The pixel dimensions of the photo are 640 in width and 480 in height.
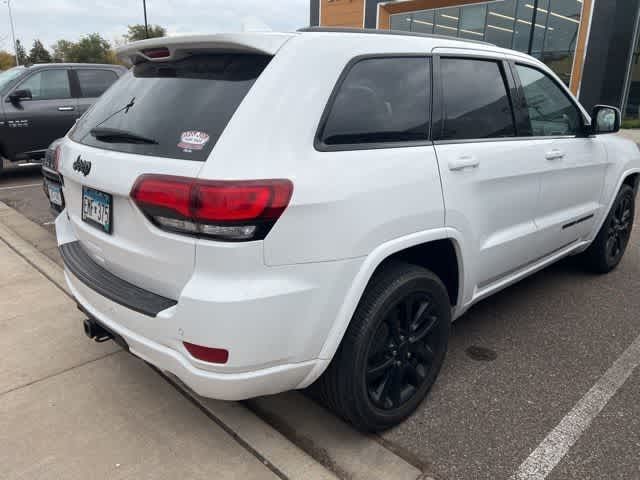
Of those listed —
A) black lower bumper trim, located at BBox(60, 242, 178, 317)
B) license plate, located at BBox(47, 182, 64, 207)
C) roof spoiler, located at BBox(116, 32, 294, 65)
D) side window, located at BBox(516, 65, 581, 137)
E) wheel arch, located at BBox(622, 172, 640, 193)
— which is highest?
roof spoiler, located at BBox(116, 32, 294, 65)

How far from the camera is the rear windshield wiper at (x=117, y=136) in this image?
2066 mm

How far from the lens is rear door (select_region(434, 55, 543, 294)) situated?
8.25 feet

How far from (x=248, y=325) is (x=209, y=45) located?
113 cm

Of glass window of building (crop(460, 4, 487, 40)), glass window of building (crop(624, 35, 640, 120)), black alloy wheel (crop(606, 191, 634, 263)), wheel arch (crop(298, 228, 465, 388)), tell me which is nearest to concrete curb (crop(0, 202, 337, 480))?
wheel arch (crop(298, 228, 465, 388))

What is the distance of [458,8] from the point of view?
23.5 meters

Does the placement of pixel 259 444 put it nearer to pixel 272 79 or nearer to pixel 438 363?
pixel 438 363

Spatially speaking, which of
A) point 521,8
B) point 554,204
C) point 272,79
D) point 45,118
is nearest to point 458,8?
point 521,8

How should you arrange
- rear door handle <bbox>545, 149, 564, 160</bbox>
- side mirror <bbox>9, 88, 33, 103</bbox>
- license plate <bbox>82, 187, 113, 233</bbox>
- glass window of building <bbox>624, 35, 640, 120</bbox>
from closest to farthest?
license plate <bbox>82, 187, 113, 233</bbox>, rear door handle <bbox>545, 149, 564, 160</bbox>, side mirror <bbox>9, 88, 33, 103</bbox>, glass window of building <bbox>624, 35, 640, 120</bbox>

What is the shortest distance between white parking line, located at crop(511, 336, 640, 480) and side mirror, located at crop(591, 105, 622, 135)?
1.57 metres

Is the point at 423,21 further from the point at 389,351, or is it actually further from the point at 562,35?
the point at 389,351

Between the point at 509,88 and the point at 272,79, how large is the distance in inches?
68.5

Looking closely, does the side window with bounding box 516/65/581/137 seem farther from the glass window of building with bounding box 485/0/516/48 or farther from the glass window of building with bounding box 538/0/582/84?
the glass window of building with bounding box 485/0/516/48

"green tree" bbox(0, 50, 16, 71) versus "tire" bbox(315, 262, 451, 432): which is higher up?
"tire" bbox(315, 262, 451, 432)

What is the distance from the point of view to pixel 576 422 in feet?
8.23
